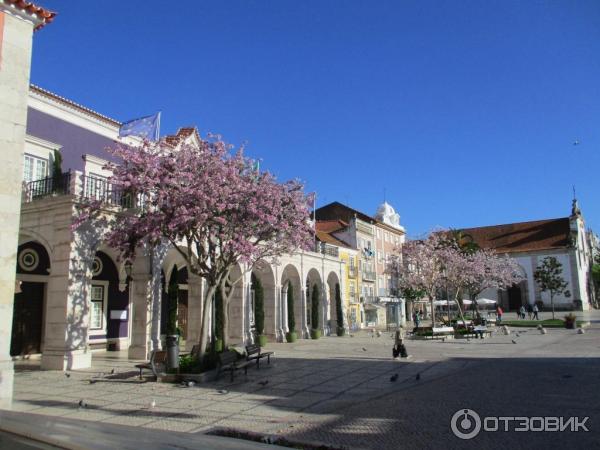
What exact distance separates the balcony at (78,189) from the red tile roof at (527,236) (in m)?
69.6

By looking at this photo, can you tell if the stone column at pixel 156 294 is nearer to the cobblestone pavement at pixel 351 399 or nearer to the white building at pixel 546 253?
the cobblestone pavement at pixel 351 399

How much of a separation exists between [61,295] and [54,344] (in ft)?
5.01

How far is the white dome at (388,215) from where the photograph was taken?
6851 centimetres

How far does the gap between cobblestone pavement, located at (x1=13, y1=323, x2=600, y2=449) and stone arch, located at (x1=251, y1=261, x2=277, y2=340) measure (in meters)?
12.1

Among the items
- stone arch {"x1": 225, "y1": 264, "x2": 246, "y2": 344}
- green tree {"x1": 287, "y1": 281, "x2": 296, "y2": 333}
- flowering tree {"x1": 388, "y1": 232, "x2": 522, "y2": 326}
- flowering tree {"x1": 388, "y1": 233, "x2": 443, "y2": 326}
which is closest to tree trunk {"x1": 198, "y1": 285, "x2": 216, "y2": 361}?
stone arch {"x1": 225, "y1": 264, "x2": 246, "y2": 344}

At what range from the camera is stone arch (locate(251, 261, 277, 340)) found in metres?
29.4

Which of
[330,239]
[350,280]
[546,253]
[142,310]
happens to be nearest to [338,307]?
[350,280]

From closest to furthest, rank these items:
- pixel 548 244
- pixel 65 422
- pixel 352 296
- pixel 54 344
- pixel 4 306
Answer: pixel 65 422 < pixel 4 306 < pixel 54 344 < pixel 352 296 < pixel 548 244

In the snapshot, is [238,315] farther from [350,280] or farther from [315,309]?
[350,280]

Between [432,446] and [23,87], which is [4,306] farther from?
[432,446]

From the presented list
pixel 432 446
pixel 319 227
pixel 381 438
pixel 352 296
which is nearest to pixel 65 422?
pixel 381 438

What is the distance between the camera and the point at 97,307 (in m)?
22.3

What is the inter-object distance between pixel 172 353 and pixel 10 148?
6425mm

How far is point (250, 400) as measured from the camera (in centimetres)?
1059
